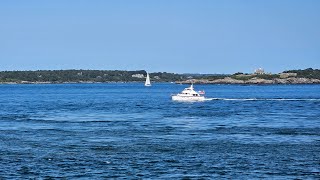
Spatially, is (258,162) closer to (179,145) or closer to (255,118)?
(179,145)

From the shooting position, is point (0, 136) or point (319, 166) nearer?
point (319, 166)

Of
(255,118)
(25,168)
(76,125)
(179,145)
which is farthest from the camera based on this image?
(255,118)

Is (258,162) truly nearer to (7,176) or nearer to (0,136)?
(7,176)

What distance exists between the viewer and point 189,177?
2928 cm

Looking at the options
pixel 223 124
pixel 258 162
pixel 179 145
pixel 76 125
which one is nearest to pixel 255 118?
pixel 223 124

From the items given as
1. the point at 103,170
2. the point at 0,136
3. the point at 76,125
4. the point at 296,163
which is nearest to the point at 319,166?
the point at 296,163

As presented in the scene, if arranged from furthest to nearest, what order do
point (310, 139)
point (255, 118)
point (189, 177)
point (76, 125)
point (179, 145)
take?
point (255, 118)
point (76, 125)
point (310, 139)
point (179, 145)
point (189, 177)

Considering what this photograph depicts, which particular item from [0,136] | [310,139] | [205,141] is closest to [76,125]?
[0,136]

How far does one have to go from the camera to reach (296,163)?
33031 mm

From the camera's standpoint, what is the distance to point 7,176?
2938cm

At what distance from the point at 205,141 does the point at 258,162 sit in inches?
398

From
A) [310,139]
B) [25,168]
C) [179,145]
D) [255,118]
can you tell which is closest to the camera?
[25,168]

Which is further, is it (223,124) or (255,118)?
(255,118)

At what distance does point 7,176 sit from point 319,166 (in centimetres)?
1414
